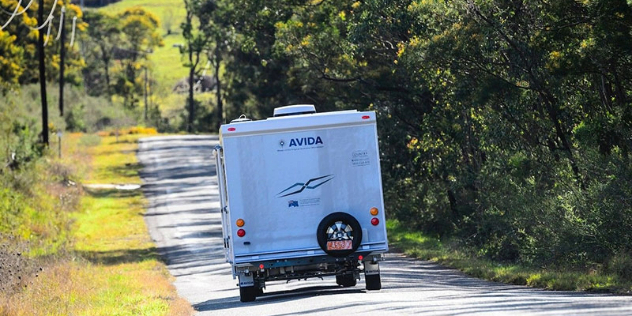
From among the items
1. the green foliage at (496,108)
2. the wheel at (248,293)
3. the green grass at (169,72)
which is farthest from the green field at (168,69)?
the wheel at (248,293)

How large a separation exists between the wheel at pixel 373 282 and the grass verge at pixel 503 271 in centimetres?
299

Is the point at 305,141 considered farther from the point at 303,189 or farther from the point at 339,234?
the point at 339,234

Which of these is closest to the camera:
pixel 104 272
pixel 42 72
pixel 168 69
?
pixel 104 272

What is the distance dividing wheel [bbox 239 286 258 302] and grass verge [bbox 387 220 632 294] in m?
5.09

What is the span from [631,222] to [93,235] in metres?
22.8

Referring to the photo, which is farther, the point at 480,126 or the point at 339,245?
the point at 480,126

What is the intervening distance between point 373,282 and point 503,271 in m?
4.07

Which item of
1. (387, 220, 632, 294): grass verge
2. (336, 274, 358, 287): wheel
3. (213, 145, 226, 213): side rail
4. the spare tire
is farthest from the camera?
(336, 274, 358, 287): wheel

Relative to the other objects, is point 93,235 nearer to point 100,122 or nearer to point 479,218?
point 479,218

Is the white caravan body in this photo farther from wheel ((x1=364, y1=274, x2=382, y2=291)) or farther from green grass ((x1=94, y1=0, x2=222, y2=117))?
green grass ((x1=94, y1=0, x2=222, y2=117))

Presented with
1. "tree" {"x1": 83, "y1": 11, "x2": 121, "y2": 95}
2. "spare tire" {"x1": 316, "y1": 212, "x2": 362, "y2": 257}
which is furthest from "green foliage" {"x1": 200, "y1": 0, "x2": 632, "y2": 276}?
"tree" {"x1": 83, "y1": 11, "x2": 121, "y2": 95}

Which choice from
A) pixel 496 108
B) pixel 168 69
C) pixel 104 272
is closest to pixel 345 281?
pixel 496 108

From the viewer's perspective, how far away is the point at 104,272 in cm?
2686

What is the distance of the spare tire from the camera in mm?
17594
